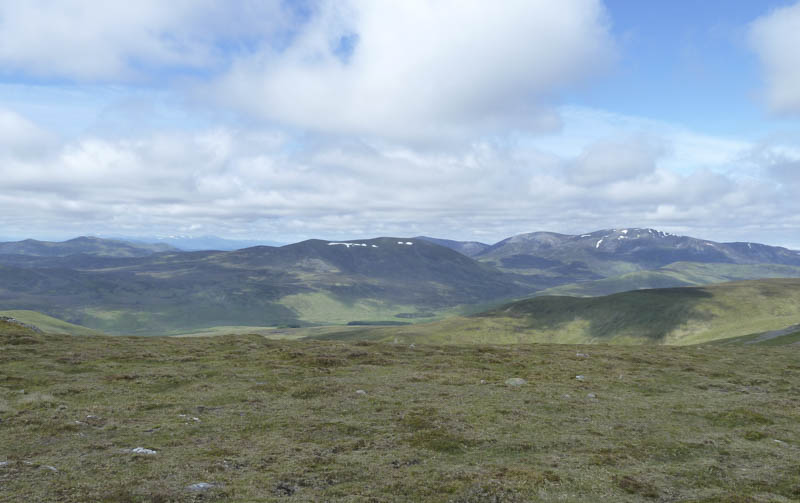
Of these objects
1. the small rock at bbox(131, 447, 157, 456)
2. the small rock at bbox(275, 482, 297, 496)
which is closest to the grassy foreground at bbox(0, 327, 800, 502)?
the small rock at bbox(275, 482, 297, 496)

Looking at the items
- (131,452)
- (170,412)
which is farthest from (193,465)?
(170,412)

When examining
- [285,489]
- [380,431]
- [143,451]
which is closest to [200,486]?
[285,489]

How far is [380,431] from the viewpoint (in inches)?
1085

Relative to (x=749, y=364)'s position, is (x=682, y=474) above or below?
above

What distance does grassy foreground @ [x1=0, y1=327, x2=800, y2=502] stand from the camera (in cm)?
1858

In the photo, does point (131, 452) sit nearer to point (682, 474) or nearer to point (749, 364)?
point (682, 474)

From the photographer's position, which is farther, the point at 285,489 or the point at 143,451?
the point at 143,451

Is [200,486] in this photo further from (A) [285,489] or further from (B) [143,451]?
(B) [143,451]

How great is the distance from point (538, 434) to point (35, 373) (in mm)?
44592

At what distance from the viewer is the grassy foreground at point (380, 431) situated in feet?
61.0

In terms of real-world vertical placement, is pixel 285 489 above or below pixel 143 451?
above

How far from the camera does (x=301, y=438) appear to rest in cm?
2605

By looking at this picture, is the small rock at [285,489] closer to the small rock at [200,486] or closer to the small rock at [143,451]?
the small rock at [200,486]

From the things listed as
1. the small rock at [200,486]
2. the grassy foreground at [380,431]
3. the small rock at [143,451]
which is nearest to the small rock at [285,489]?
the grassy foreground at [380,431]
